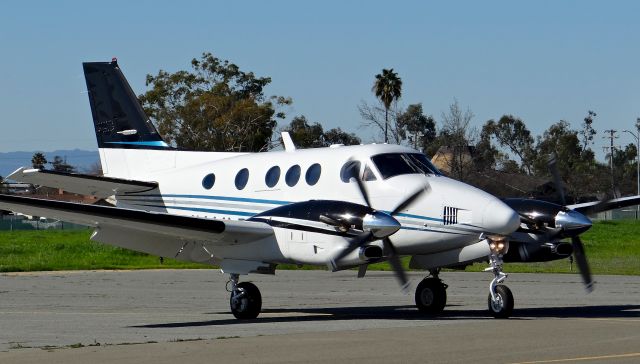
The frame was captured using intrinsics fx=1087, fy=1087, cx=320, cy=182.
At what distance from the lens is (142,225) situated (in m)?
19.9

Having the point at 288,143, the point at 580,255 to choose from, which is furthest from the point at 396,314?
the point at 288,143

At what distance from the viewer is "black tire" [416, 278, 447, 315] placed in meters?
21.5

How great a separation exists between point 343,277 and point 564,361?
2166 cm

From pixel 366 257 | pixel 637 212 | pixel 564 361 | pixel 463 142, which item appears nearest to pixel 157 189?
pixel 366 257

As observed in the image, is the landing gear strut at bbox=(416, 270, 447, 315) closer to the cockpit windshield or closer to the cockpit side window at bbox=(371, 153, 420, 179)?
the cockpit windshield

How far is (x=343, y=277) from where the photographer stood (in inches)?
1351

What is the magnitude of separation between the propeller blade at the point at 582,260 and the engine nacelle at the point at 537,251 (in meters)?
0.40

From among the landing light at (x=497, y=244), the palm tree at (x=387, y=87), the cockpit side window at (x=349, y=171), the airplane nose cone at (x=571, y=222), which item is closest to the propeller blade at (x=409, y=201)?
the cockpit side window at (x=349, y=171)

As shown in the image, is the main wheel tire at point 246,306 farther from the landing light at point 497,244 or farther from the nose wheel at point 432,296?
the landing light at point 497,244

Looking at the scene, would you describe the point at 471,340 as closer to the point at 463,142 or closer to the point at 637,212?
the point at 463,142

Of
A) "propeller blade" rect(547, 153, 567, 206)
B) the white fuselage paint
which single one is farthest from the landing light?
"propeller blade" rect(547, 153, 567, 206)

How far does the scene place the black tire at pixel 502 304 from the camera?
63.2 feet

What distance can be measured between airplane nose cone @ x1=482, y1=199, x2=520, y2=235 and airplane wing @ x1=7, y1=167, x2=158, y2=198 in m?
8.41

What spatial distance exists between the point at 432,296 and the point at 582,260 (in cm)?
300
